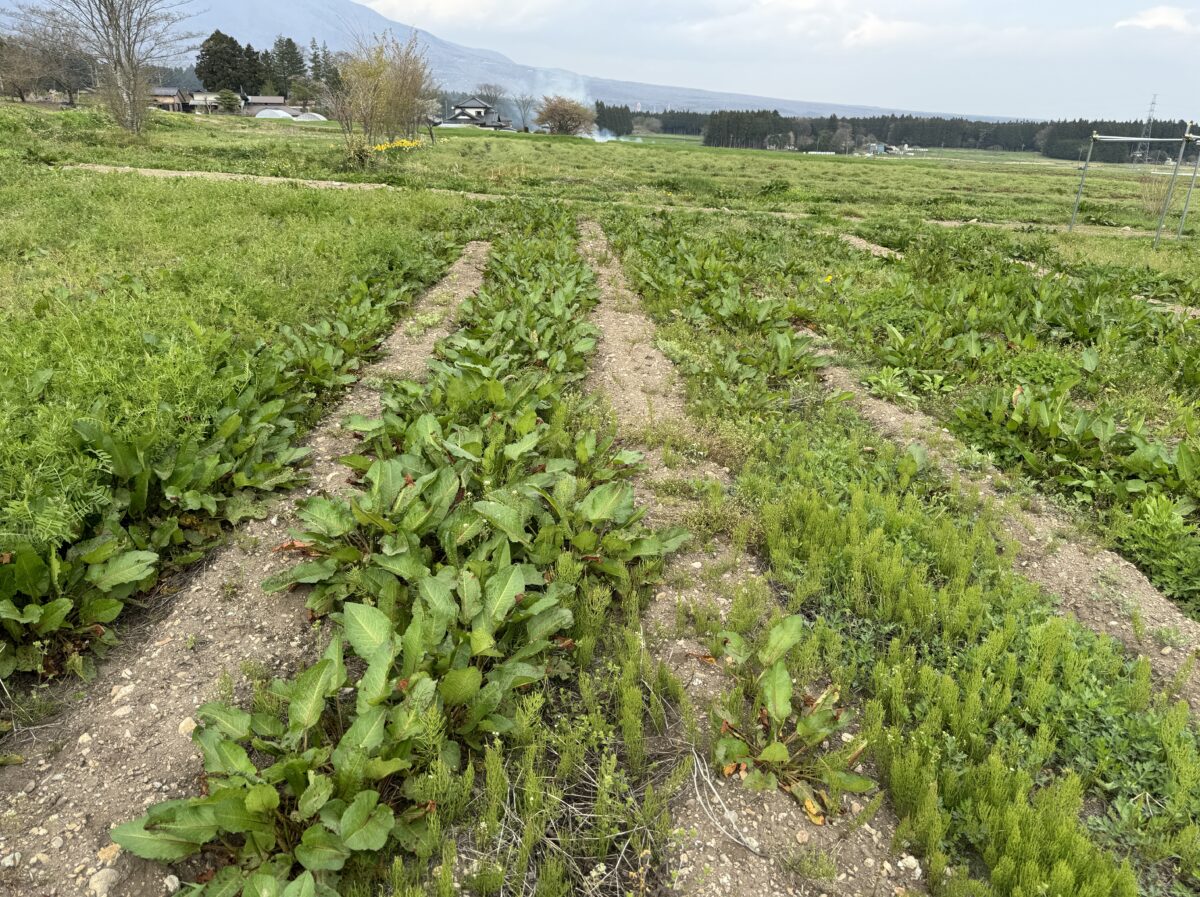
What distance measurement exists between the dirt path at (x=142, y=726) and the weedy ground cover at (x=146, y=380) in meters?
0.25

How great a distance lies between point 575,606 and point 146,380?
11.7ft

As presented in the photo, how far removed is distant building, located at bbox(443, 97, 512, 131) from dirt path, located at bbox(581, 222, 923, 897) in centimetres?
11697

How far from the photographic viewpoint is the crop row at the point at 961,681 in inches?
99.8

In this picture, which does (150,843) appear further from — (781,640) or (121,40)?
(121,40)

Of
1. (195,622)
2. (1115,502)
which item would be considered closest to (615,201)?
(1115,502)

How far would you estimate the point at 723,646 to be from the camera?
3.54 metres

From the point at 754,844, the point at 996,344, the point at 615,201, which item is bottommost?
the point at 754,844

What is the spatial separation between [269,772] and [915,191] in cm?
3621

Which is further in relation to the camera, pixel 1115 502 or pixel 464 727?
pixel 1115 502

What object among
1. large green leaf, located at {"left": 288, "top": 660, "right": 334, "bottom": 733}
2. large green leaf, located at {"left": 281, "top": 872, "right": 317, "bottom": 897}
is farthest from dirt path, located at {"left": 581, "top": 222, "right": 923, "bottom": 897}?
large green leaf, located at {"left": 288, "top": 660, "right": 334, "bottom": 733}

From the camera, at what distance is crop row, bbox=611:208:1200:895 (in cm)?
254

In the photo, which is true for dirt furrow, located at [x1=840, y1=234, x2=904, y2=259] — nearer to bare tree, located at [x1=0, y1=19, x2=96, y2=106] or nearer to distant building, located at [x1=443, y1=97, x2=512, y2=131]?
bare tree, located at [x1=0, y1=19, x2=96, y2=106]

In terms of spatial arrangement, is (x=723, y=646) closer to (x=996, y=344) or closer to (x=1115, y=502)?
(x=1115, y=502)

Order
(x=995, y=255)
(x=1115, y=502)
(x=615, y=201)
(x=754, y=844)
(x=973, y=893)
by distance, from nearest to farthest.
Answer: (x=973, y=893) → (x=754, y=844) → (x=1115, y=502) → (x=995, y=255) → (x=615, y=201)
